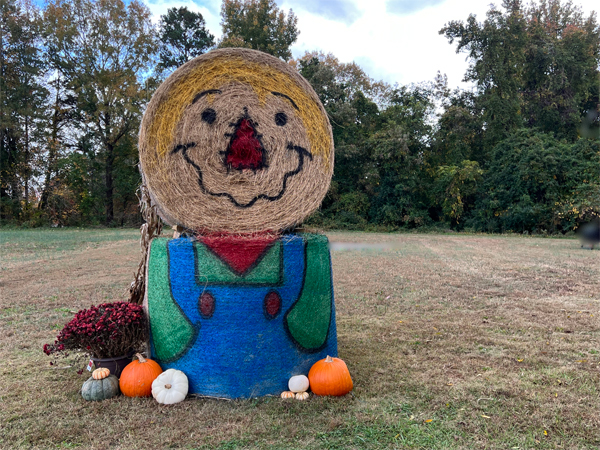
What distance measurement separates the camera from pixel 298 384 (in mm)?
3135

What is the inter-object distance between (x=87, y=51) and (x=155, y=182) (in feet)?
87.7

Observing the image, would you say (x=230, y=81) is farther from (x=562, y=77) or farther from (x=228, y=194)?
(x=562, y=77)

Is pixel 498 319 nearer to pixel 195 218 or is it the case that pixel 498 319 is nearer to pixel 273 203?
pixel 273 203

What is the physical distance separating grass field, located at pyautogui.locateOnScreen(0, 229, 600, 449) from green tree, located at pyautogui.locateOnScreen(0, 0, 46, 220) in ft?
68.1

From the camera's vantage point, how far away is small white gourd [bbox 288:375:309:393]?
3131 millimetres

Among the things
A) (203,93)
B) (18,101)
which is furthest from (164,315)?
(18,101)

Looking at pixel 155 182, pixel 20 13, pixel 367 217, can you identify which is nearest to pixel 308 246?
pixel 155 182

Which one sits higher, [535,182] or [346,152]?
[346,152]

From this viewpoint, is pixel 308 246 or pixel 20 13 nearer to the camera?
pixel 308 246

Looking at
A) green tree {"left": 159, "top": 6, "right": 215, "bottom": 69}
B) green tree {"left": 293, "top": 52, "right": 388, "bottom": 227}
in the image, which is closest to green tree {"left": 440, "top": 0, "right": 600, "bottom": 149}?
green tree {"left": 293, "top": 52, "right": 388, "bottom": 227}

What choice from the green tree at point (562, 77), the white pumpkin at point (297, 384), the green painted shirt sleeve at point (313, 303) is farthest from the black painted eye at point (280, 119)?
the green tree at point (562, 77)

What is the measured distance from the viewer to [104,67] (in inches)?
1027

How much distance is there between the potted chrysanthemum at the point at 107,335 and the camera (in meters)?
3.16

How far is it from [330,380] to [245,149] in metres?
1.81
